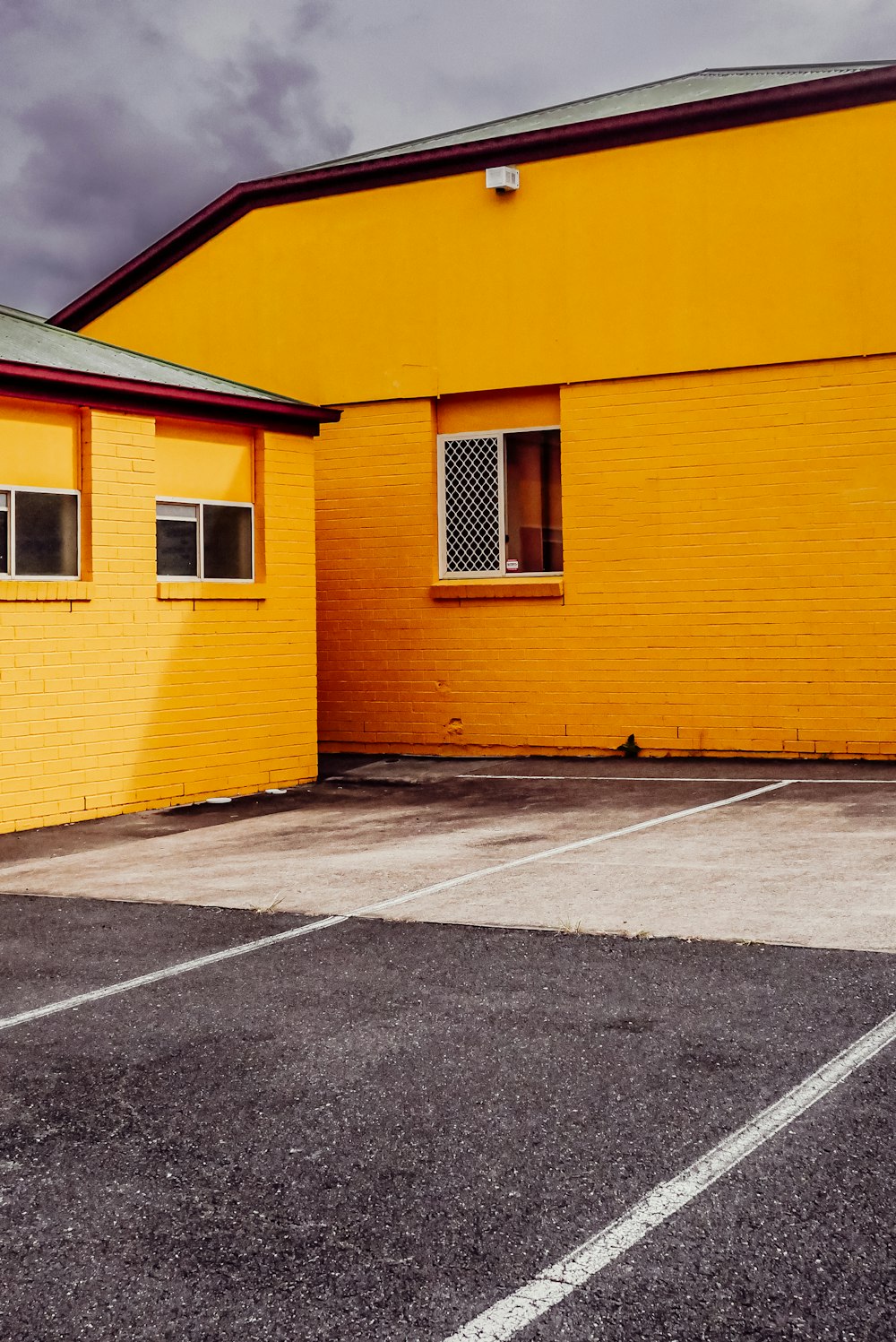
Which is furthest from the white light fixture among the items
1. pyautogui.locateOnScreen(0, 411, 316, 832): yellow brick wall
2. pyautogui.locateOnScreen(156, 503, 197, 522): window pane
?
pyautogui.locateOnScreen(156, 503, 197, 522): window pane

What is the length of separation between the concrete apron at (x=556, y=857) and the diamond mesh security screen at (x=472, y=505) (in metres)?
3.11

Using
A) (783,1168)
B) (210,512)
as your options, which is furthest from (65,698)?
(783,1168)

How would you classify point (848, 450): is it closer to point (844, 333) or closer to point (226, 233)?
point (844, 333)

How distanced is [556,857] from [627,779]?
427 cm

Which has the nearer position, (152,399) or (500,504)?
(152,399)

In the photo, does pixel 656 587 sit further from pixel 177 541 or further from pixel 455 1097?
pixel 455 1097

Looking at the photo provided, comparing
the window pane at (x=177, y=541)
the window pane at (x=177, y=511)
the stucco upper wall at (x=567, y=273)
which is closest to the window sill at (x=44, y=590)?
the window pane at (x=177, y=541)

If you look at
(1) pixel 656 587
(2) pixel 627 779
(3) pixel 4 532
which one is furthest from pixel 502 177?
(3) pixel 4 532

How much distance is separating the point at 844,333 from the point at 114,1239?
1200 centimetres

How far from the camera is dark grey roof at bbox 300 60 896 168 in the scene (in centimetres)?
1516

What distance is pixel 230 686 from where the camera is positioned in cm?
1284

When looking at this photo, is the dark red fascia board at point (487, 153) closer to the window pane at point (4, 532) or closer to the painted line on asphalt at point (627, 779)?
the painted line on asphalt at point (627, 779)

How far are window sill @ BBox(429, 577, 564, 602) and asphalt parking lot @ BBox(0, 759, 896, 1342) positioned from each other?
246 inches

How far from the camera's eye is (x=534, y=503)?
1517cm
